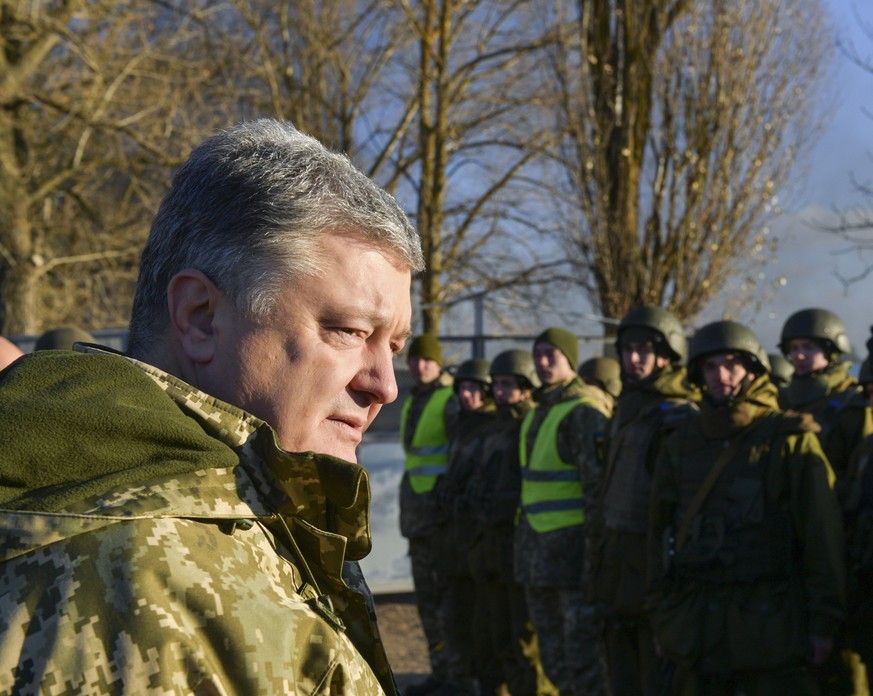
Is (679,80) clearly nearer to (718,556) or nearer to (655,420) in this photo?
(655,420)

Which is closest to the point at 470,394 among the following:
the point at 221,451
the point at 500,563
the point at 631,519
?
the point at 500,563

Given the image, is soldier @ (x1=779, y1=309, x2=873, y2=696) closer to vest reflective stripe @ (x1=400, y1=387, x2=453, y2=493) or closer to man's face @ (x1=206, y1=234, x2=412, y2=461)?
vest reflective stripe @ (x1=400, y1=387, x2=453, y2=493)

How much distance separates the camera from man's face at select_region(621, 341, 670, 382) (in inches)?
254

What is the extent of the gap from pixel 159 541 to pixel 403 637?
30.5 feet

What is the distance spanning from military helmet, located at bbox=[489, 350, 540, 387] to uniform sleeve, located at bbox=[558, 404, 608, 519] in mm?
1286

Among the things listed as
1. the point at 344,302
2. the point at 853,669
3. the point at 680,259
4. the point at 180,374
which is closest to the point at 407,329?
the point at 344,302

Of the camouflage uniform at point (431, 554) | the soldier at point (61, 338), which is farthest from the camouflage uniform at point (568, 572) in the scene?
the soldier at point (61, 338)

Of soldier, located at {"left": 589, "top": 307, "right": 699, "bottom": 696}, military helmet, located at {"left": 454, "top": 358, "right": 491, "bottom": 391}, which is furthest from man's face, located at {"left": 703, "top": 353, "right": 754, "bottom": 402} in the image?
military helmet, located at {"left": 454, "top": 358, "right": 491, "bottom": 391}

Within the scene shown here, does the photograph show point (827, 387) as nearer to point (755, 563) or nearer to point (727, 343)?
point (727, 343)

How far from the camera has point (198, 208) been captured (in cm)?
145

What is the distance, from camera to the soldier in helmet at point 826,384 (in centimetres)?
655

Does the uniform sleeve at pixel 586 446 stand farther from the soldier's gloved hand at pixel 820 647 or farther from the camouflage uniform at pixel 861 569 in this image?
the soldier's gloved hand at pixel 820 647

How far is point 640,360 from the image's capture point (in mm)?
6488

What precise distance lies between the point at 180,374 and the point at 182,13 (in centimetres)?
1662
